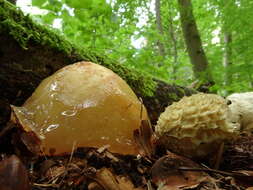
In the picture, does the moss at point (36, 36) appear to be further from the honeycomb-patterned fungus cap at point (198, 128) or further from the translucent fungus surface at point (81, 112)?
the honeycomb-patterned fungus cap at point (198, 128)

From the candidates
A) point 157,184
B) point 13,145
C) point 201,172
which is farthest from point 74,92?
point 201,172

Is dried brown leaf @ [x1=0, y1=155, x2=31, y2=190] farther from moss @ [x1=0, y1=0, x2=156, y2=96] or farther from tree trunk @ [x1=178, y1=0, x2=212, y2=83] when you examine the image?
tree trunk @ [x1=178, y1=0, x2=212, y2=83]

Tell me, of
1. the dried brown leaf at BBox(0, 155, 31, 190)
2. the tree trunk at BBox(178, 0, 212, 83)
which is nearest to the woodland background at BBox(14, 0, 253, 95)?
the tree trunk at BBox(178, 0, 212, 83)

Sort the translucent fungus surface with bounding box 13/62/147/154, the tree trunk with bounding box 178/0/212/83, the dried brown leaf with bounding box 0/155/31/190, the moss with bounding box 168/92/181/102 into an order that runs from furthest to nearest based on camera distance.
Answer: the tree trunk with bounding box 178/0/212/83
the moss with bounding box 168/92/181/102
the translucent fungus surface with bounding box 13/62/147/154
the dried brown leaf with bounding box 0/155/31/190

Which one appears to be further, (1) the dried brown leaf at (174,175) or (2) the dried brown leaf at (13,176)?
(1) the dried brown leaf at (174,175)

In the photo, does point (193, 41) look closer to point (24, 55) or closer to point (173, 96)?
point (173, 96)

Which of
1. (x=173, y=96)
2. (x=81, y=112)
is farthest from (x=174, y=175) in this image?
(x=173, y=96)

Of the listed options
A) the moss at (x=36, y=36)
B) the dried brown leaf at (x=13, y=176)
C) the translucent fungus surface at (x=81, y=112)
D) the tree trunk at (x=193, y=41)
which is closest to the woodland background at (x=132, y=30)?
the tree trunk at (x=193, y=41)
